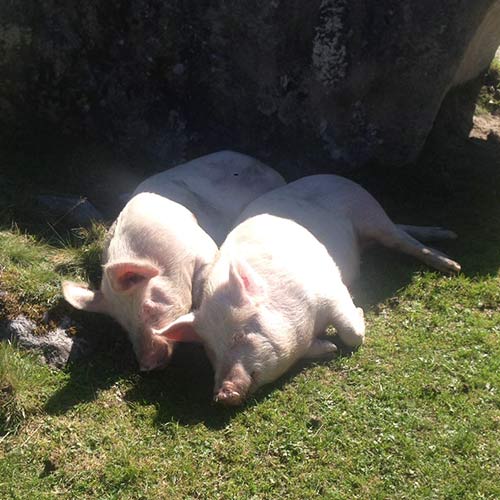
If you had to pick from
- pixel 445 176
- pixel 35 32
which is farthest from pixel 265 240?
pixel 35 32

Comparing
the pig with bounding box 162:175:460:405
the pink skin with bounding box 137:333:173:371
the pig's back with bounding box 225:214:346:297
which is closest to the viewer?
the pig with bounding box 162:175:460:405

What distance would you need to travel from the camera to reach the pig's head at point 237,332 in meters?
5.16

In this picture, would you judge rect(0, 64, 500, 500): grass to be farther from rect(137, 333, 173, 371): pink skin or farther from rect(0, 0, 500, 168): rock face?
rect(0, 0, 500, 168): rock face

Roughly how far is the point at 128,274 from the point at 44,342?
0.80m

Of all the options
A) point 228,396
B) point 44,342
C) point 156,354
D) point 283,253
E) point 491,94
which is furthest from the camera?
point 491,94

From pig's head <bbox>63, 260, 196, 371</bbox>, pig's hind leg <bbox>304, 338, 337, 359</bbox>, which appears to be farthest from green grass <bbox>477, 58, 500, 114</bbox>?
pig's head <bbox>63, 260, 196, 371</bbox>

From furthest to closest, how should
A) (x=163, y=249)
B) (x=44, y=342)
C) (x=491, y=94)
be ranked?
1. (x=491, y=94)
2. (x=163, y=249)
3. (x=44, y=342)

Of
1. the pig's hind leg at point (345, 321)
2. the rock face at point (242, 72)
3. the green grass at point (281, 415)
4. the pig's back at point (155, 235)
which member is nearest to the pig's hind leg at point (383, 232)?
the green grass at point (281, 415)

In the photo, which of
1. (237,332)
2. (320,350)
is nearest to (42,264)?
(237,332)

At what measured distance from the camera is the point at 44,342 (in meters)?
5.62

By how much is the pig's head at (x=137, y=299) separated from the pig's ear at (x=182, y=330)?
2.6 inches

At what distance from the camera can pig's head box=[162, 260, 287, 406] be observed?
5.16 metres

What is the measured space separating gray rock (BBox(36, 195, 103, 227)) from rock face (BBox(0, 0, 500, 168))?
0.96 m

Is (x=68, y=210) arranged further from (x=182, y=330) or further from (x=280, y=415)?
(x=280, y=415)
